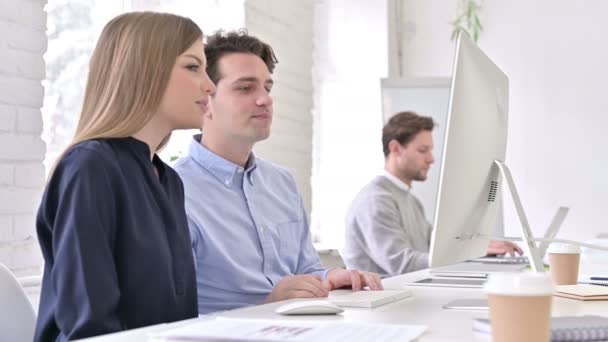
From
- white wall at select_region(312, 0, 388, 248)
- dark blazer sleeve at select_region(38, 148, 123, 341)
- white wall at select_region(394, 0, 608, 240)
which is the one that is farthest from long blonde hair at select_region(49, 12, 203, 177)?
white wall at select_region(394, 0, 608, 240)

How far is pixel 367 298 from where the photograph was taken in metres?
1.77

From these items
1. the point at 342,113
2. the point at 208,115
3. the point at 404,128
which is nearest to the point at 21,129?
the point at 208,115

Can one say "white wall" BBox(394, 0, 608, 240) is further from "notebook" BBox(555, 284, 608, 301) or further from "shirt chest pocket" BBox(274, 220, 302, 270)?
"notebook" BBox(555, 284, 608, 301)

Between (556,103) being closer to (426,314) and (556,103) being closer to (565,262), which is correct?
(565,262)

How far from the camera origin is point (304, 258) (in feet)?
8.39

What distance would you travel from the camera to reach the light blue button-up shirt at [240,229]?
2.28 metres

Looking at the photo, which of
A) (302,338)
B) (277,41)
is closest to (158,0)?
(277,41)

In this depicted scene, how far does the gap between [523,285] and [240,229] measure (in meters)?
1.42

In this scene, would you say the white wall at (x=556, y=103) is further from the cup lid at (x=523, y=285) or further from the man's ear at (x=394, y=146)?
the cup lid at (x=523, y=285)

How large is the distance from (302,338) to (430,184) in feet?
14.1

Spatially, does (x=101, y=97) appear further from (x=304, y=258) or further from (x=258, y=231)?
(x=304, y=258)

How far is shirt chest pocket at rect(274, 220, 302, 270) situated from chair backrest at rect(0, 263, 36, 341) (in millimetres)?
870

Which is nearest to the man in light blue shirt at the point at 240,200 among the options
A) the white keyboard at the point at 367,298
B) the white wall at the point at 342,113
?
the white keyboard at the point at 367,298

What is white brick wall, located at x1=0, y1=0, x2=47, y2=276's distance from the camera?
8.09 feet
